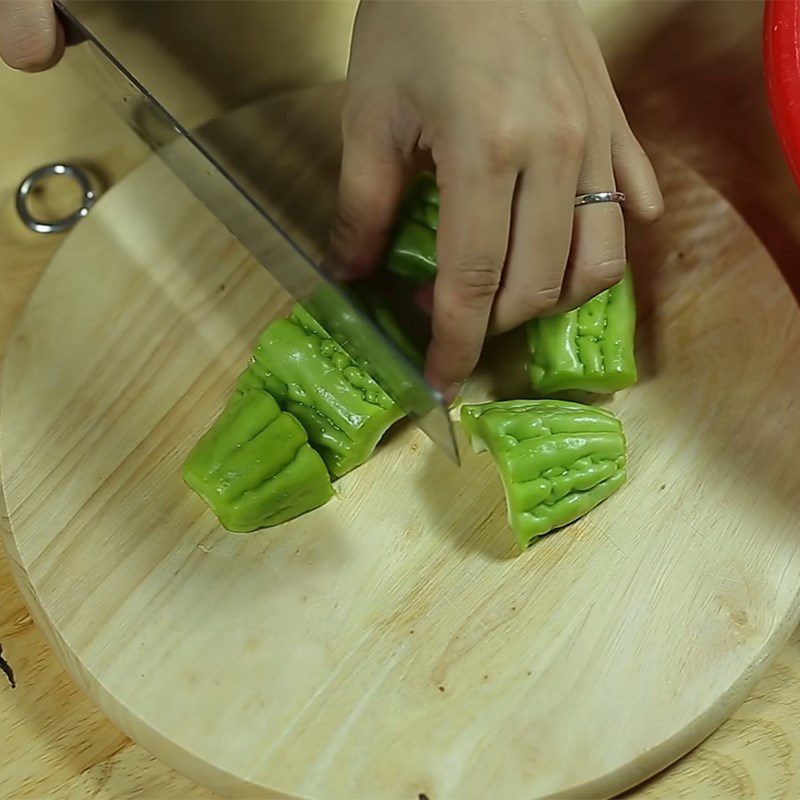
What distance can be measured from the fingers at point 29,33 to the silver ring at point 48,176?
0.39 m

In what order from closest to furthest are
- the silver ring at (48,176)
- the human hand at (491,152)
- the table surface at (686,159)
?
the human hand at (491,152)
the table surface at (686,159)
the silver ring at (48,176)

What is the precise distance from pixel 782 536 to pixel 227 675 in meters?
0.77

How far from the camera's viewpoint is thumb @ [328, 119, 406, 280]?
1405 millimetres

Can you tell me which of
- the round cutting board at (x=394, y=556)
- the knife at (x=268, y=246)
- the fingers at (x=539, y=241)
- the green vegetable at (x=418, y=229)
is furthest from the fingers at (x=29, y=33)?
the fingers at (x=539, y=241)

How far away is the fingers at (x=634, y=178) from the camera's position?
57.9 inches

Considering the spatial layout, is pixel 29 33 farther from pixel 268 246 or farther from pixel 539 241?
pixel 539 241

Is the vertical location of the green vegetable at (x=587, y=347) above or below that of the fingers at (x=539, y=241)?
below

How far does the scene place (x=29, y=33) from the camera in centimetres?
143

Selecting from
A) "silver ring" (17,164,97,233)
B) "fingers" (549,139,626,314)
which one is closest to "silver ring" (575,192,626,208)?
"fingers" (549,139,626,314)

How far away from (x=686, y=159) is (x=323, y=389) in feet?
2.74

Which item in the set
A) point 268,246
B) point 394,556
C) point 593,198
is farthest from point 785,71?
point 394,556

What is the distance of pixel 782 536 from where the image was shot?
59.1 inches

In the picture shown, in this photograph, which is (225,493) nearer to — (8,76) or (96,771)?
(96,771)

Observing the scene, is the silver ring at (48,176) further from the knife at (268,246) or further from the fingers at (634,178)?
the fingers at (634,178)
